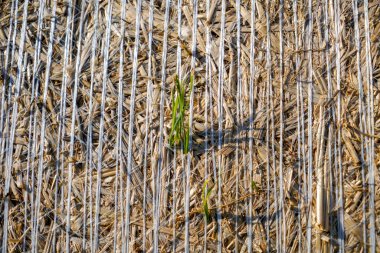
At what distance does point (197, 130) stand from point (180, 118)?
12cm

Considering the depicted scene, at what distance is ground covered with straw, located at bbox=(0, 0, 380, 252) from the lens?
62.0 inches

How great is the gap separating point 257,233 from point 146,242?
0.40 metres

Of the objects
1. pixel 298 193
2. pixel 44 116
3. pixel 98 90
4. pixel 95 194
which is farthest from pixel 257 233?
pixel 44 116

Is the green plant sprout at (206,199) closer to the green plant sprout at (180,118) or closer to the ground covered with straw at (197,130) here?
the ground covered with straw at (197,130)

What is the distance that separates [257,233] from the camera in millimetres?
1584

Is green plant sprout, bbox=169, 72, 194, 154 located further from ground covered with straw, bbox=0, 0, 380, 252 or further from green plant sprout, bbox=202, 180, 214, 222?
green plant sprout, bbox=202, 180, 214, 222

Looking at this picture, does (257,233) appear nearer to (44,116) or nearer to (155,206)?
(155,206)

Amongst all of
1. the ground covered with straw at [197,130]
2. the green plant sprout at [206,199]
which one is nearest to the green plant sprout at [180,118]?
the ground covered with straw at [197,130]

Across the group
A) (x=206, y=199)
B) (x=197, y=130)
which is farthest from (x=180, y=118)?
(x=206, y=199)

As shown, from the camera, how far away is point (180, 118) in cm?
157

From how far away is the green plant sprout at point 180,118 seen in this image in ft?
5.18

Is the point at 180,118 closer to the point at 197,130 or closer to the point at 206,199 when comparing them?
the point at 197,130

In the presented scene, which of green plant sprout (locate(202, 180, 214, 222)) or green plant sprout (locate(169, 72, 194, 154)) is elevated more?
green plant sprout (locate(169, 72, 194, 154))

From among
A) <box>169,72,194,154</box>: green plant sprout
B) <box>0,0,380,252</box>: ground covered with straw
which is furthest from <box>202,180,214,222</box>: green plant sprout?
<box>169,72,194,154</box>: green plant sprout
